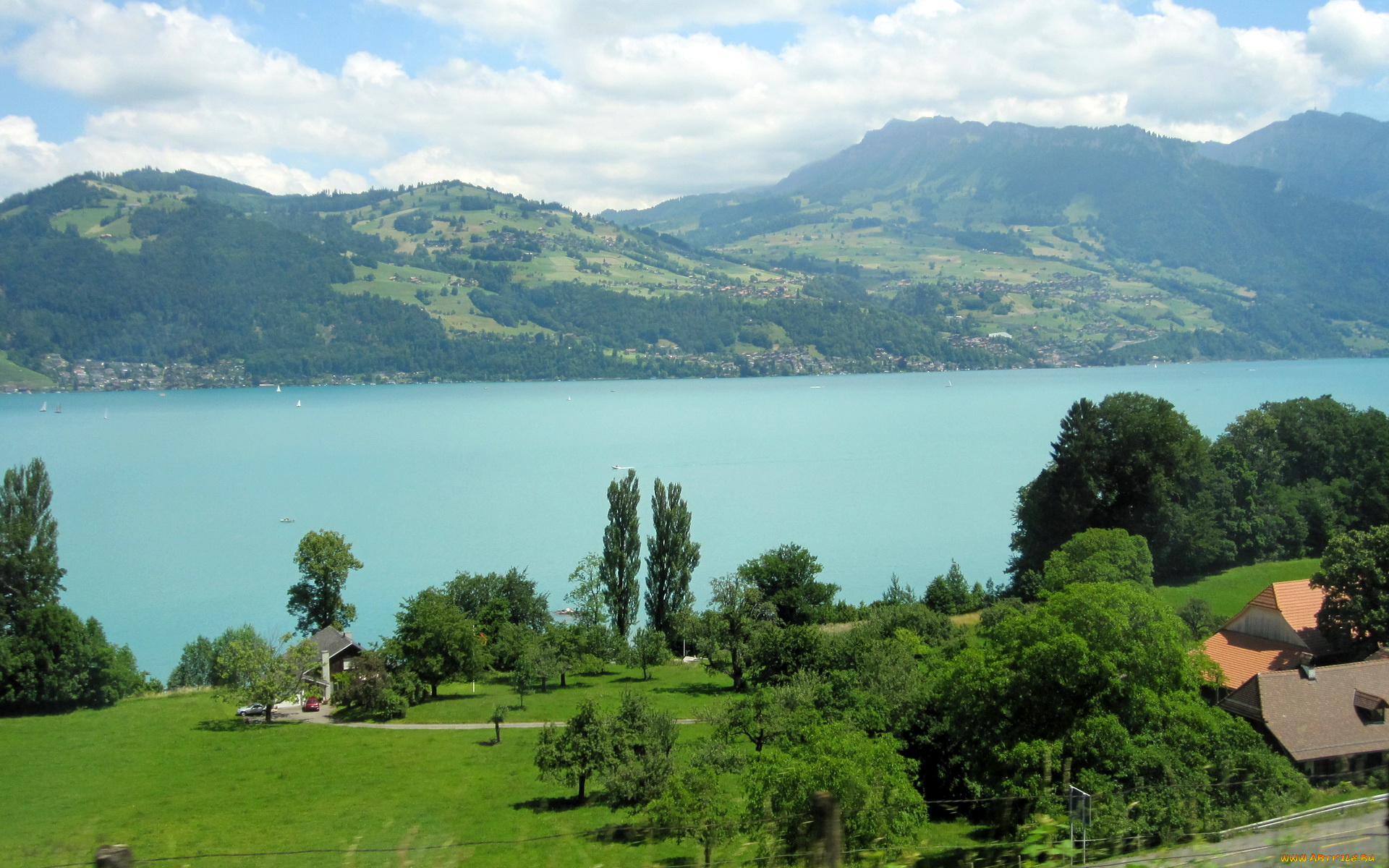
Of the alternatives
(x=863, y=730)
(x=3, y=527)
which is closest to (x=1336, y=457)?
(x=863, y=730)

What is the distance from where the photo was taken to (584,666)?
3362cm

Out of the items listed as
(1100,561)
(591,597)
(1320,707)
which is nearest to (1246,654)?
(1100,561)

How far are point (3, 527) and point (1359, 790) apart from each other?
3825cm

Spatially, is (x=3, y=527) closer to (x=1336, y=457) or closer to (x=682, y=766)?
(x=682, y=766)

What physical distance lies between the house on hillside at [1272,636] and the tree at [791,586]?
45.0ft

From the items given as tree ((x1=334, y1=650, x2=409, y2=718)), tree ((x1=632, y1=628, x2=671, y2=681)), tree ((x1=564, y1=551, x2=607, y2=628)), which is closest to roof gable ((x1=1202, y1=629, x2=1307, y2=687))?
tree ((x1=632, y1=628, x2=671, y2=681))

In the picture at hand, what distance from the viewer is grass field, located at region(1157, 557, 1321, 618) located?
32375 mm

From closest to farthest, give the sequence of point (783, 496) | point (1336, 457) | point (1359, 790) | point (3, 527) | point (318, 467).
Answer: point (1359, 790) < point (3, 527) < point (1336, 457) < point (783, 496) < point (318, 467)

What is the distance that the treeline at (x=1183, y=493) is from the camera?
3594 cm

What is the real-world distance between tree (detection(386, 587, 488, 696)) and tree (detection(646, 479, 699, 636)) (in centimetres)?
964

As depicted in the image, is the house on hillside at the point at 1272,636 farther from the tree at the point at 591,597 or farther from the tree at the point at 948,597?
the tree at the point at 591,597

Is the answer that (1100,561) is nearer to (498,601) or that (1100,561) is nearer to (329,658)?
(498,601)

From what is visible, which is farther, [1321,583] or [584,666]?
[584,666]

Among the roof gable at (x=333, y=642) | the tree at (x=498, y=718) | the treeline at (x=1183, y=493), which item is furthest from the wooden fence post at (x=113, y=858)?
the treeline at (x=1183, y=493)
